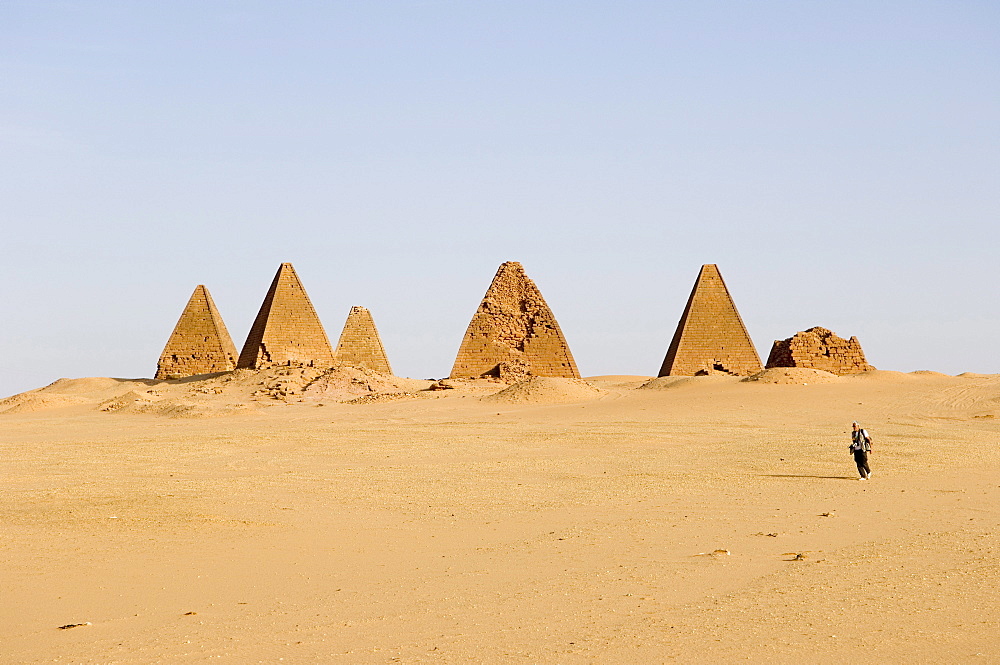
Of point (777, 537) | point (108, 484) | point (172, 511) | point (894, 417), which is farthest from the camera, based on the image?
point (894, 417)

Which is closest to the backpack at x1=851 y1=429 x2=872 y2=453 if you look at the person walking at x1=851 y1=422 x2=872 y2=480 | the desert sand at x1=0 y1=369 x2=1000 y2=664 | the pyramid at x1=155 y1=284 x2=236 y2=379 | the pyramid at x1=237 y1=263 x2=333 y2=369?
the person walking at x1=851 y1=422 x2=872 y2=480

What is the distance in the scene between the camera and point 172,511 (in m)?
10.1

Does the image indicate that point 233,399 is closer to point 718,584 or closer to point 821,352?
point 821,352

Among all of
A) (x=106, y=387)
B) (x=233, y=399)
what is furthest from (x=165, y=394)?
(x=106, y=387)

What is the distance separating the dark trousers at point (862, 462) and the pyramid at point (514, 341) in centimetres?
1859

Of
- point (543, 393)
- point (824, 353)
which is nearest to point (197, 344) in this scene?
point (543, 393)

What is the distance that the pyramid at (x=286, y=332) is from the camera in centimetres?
3169

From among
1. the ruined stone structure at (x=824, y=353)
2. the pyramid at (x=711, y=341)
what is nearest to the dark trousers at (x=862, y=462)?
the ruined stone structure at (x=824, y=353)

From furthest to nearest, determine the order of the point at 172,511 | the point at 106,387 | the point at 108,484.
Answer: the point at 106,387 < the point at 108,484 < the point at 172,511

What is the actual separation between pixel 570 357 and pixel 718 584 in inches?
1001

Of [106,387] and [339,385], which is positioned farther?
[106,387]

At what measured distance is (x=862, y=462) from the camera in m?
13.1

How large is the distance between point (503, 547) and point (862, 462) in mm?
6287

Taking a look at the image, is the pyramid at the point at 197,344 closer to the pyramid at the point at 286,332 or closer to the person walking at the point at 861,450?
the pyramid at the point at 286,332
